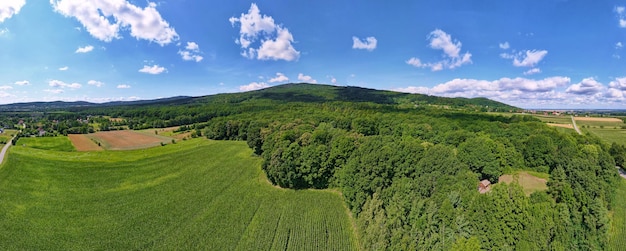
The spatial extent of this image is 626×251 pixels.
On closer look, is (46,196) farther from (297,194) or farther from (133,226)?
(297,194)

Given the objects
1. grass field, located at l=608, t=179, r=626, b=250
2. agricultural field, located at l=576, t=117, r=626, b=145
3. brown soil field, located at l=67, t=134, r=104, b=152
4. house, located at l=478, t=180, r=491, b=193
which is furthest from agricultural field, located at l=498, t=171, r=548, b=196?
brown soil field, located at l=67, t=134, r=104, b=152

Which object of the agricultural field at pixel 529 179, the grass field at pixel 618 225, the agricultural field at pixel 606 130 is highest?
the agricultural field at pixel 606 130

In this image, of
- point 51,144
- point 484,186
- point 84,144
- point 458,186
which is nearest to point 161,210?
point 458,186

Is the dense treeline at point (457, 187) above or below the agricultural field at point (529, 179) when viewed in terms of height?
above

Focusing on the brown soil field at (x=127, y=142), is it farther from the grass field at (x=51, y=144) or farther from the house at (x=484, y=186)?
the house at (x=484, y=186)

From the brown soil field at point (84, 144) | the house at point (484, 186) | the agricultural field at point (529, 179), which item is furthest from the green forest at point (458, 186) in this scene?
the brown soil field at point (84, 144)

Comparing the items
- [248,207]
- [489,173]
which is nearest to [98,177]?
[248,207]
